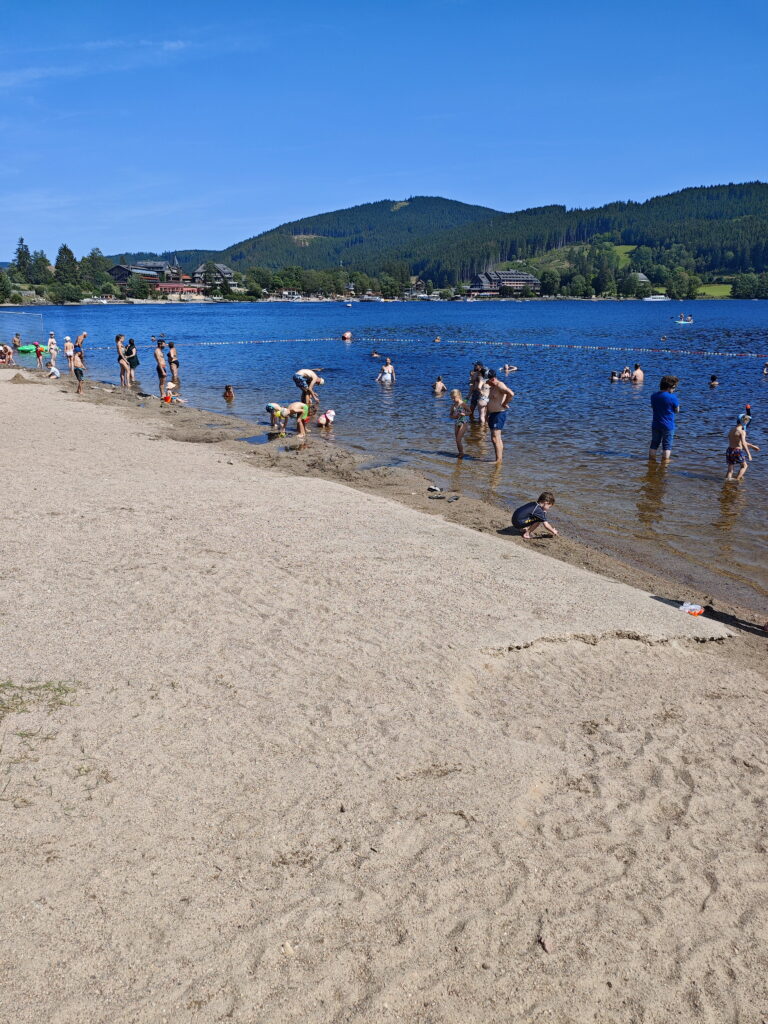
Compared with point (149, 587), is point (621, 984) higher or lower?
lower

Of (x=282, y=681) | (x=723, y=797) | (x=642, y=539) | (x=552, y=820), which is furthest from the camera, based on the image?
(x=642, y=539)

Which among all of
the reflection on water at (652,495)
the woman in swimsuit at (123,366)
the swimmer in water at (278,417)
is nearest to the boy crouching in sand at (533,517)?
the reflection on water at (652,495)

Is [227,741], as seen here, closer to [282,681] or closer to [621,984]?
[282,681]

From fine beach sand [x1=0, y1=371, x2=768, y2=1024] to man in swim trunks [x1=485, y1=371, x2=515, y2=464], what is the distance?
7706 mm

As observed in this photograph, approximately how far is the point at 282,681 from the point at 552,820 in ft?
8.87

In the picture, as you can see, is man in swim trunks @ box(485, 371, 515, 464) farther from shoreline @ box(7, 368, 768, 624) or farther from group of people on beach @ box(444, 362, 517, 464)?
shoreline @ box(7, 368, 768, 624)

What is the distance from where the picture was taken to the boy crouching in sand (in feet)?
37.1

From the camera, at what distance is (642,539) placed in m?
11.8

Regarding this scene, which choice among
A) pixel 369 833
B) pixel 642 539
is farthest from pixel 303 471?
pixel 369 833

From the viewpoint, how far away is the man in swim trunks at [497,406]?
52.9ft

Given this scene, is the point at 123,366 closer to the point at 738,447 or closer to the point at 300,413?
the point at 300,413

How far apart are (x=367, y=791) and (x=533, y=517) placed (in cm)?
717

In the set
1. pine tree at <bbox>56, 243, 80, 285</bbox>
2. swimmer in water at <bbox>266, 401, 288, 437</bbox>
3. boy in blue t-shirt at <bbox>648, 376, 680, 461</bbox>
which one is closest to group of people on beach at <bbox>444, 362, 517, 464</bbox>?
boy in blue t-shirt at <bbox>648, 376, 680, 461</bbox>

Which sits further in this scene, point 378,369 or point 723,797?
point 378,369
